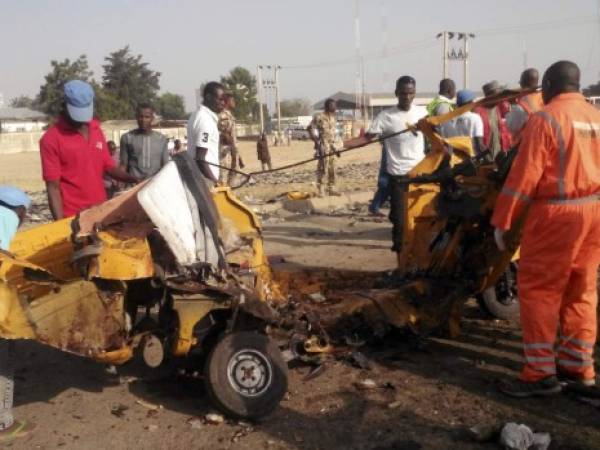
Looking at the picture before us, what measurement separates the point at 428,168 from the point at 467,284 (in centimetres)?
112

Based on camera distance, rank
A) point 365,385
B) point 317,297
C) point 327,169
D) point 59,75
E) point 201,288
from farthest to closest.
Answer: point 59,75
point 327,169
point 317,297
point 365,385
point 201,288

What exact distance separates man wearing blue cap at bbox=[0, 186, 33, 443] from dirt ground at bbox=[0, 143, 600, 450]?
0.43 ft

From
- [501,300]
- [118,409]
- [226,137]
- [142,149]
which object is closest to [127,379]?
[118,409]

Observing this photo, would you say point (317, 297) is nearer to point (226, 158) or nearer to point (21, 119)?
point (226, 158)

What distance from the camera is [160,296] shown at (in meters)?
4.28

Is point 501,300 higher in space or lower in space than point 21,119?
lower

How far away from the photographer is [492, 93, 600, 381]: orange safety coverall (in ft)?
13.3

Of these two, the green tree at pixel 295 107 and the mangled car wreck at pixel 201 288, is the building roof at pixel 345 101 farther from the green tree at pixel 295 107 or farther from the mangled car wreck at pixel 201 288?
the mangled car wreck at pixel 201 288

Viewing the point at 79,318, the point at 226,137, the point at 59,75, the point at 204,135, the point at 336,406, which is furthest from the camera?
the point at 59,75

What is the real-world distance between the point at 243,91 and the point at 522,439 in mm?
76142

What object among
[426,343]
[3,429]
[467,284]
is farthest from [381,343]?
[3,429]

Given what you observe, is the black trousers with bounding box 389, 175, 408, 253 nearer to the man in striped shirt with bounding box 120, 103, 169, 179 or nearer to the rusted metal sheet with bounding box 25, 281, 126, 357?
the man in striped shirt with bounding box 120, 103, 169, 179

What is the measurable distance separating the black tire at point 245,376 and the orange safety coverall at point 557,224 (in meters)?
1.59

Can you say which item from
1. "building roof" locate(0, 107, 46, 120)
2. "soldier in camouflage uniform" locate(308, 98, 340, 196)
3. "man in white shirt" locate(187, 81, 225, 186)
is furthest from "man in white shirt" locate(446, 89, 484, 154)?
"building roof" locate(0, 107, 46, 120)
